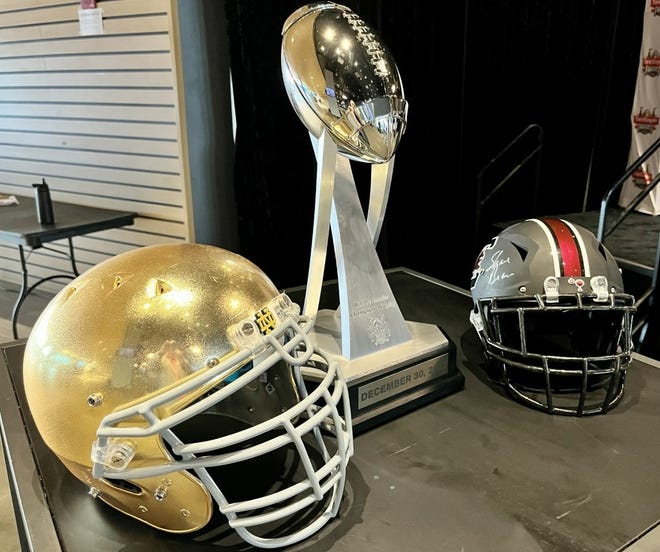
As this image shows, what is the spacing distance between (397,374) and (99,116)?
7.07ft

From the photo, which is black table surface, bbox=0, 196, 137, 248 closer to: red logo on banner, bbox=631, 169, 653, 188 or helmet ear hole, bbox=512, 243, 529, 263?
helmet ear hole, bbox=512, 243, 529, 263

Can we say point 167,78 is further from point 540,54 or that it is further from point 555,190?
point 555,190

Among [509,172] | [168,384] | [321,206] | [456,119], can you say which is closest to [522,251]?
[321,206]

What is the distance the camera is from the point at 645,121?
11.6ft

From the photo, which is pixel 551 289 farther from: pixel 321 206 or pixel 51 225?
pixel 51 225

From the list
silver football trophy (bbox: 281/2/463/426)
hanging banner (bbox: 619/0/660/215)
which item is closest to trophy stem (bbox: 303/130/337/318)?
silver football trophy (bbox: 281/2/463/426)

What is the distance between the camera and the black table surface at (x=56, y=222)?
215 cm

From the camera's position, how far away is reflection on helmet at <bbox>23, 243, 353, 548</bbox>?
655mm

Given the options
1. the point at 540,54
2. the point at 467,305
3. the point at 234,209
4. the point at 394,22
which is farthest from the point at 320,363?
the point at 540,54

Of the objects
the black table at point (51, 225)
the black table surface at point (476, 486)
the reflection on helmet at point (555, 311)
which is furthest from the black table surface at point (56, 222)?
the reflection on helmet at point (555, 311)

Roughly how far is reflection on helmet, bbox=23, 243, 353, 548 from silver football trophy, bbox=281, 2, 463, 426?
0.20 meters

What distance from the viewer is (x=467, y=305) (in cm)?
142

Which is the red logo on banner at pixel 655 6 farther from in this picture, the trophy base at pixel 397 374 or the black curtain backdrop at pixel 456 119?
the trophy base at pixel 397 374

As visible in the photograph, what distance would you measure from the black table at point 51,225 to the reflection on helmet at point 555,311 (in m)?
1.73
